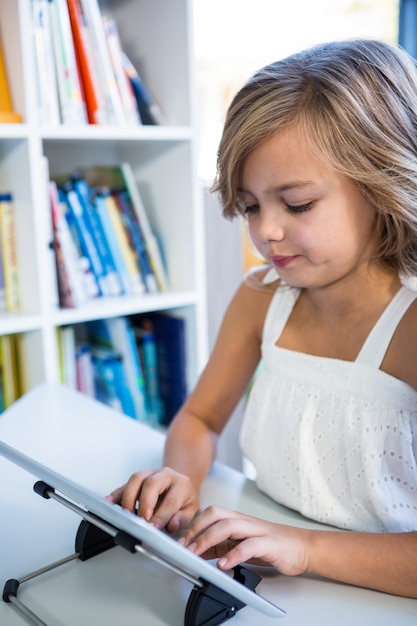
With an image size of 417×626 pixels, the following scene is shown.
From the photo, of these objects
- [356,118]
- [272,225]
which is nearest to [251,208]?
[272,225]

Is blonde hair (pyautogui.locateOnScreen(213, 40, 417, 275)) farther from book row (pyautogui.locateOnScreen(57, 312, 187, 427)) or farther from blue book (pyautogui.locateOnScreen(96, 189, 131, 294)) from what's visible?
book row (pyautogui.locateOnScreen(57, 312, 187, 427))

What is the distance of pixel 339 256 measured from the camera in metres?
0.94

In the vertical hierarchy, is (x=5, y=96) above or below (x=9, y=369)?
above

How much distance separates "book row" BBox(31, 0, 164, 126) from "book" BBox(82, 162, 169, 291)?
163 millimetres

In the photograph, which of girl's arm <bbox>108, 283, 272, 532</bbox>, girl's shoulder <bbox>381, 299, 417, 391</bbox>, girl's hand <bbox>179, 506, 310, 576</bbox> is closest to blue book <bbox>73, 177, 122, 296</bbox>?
girl's arm <bbox>108, 283, 272, 532</bbox>

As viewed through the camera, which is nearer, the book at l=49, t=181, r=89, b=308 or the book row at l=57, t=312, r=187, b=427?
the book at l=49, t=181, r=89, b=308

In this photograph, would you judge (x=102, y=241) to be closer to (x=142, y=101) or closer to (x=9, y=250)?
(x=9, y=250)

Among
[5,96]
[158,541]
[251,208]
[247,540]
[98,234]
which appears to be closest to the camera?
[158,541]

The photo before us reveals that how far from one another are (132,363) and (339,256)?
0.99m

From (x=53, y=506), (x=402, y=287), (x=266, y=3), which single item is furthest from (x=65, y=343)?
(x=266, y=3)

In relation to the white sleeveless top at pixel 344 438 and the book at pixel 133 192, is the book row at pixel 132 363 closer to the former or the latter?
the book at pixel 133 192

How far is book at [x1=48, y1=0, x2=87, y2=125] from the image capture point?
1536 millimetres

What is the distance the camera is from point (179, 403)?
1858mm

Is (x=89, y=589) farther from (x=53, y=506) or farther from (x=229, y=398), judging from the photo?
(x=229, y=398)
